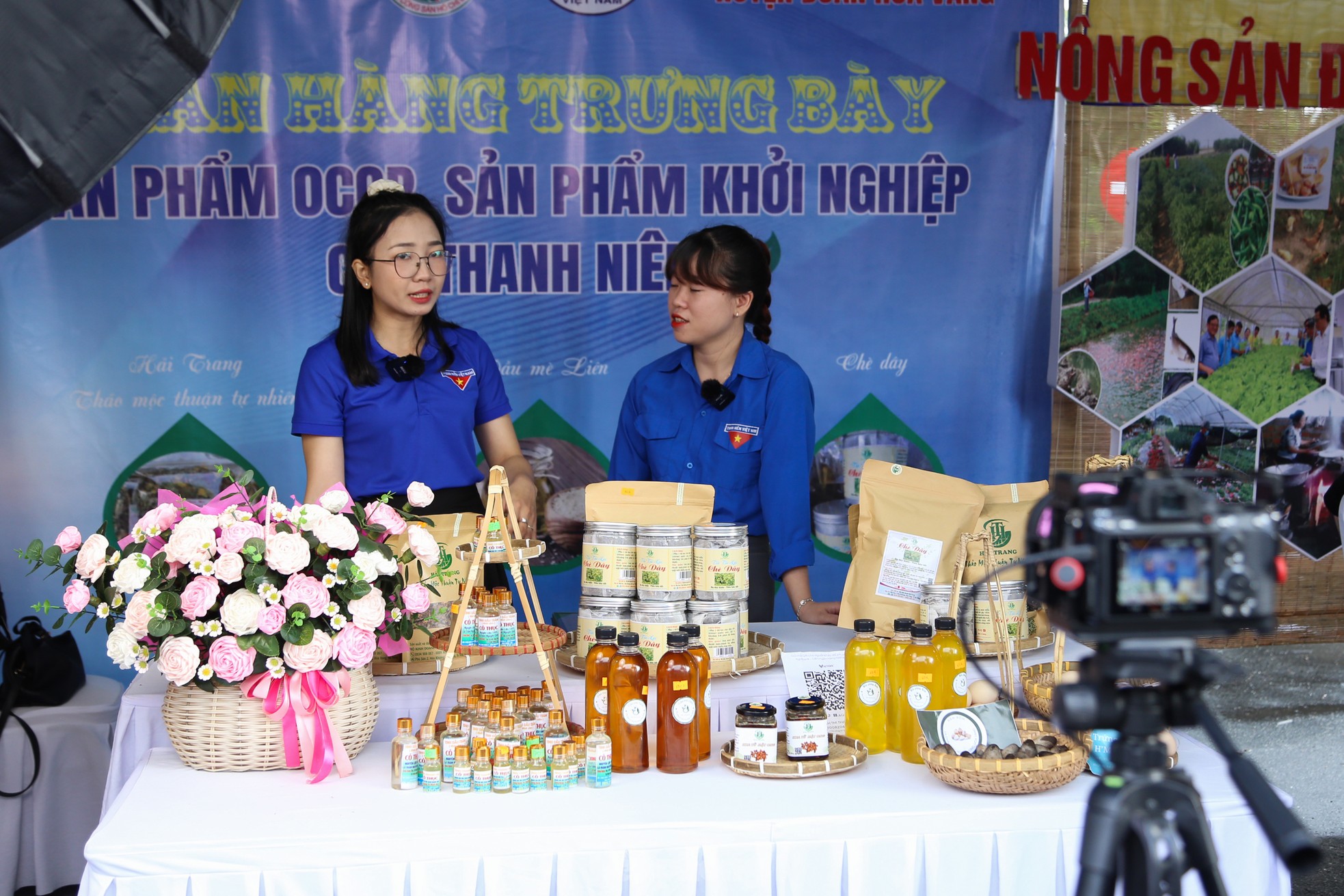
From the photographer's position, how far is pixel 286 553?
5.88ft

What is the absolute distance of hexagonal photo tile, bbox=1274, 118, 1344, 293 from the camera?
3.96 m

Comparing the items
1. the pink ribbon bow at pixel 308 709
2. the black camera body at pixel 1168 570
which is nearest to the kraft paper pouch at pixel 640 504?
the pink ribbon bow at pixel 308 709

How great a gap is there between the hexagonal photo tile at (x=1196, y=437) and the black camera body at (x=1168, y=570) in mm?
2993

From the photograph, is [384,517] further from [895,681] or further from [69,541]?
[895,681]

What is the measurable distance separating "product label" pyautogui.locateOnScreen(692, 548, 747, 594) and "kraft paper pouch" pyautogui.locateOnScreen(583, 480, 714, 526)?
10 cm

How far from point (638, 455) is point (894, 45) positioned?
172 centimetres

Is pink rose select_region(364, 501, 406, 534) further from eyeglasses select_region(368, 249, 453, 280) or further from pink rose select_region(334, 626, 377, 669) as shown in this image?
eyeglasses select_region(368, 249, 453, 280)

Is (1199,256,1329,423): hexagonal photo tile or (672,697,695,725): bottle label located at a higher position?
(1199,256,1329,423): hexagonal photo tile

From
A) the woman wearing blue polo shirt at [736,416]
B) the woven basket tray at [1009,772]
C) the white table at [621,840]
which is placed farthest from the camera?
the woman wearing blue polo shirt at [736,416]

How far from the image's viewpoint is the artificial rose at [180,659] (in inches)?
70.4

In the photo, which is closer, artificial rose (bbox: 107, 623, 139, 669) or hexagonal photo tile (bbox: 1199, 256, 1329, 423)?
artificial rose (bbox: 107, 623, 139, 669)

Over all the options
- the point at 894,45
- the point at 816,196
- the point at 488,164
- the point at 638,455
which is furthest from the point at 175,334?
the point at 894,45

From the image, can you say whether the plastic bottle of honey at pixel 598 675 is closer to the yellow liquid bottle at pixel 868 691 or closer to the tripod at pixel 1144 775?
the yellow liquid bottle at pixel 868 691

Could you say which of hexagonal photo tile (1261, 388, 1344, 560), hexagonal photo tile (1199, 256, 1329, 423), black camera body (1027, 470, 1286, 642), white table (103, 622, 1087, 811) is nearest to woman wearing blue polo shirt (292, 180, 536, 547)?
white table (103, 622, 1087, 811)
